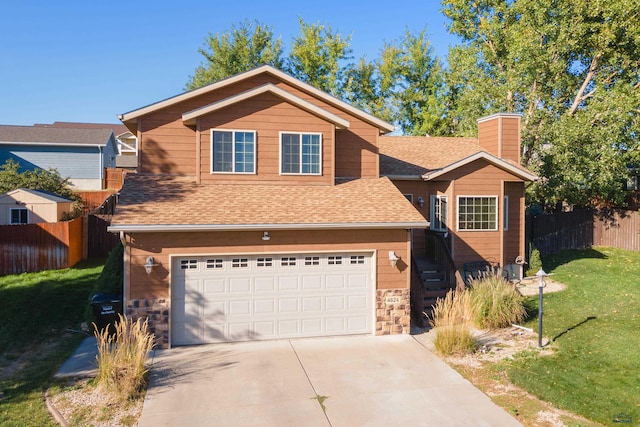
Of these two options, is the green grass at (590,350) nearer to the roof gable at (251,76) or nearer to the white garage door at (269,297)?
the white garage door at (269,297)

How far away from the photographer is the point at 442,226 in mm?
16234

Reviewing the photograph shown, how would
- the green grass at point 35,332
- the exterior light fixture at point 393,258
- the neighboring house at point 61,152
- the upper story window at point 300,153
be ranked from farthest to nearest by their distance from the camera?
the neighboring house at point 61,152
the upper story window at point 300,153
the exterior light fixture at point 393,258
the green grass at point 35,332

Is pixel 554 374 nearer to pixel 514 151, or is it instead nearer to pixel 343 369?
pixel 343 369

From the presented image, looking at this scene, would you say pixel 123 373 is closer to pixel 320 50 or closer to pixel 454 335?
pixel 454 335

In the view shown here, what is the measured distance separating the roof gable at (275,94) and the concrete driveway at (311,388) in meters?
5.94

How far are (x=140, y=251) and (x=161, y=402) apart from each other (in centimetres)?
383

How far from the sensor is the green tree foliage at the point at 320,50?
33.1m

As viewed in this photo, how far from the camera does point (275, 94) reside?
43.1 ft

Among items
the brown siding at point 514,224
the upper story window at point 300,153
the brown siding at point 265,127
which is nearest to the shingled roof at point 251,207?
the brown siding at point 265,127

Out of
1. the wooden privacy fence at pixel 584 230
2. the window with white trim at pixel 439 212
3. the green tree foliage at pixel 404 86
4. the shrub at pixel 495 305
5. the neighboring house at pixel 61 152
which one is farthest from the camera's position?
the green tree foliage at pixel 404 86

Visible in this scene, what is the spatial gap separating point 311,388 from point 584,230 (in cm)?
1911

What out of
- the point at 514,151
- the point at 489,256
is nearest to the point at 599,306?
the point at 489,256

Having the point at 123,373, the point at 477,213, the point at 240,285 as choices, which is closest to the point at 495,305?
the point at 477,213

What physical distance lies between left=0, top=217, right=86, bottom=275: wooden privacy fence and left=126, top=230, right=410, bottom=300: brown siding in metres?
8.50
